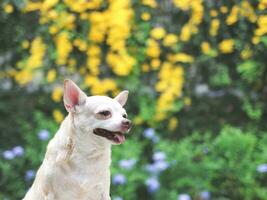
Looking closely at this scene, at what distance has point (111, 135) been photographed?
2.66m

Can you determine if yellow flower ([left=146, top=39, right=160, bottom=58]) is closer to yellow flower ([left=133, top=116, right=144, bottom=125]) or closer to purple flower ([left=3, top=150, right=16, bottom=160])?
yellow flower ([left=133, top=116, right=144, bottom=125])

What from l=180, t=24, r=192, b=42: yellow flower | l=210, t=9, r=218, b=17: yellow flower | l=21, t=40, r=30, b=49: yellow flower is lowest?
l=21, t=40, r=30, b=49: yellow flower

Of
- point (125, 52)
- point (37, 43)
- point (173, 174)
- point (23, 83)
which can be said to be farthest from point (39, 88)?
point (173, 174)

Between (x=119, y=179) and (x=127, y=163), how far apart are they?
0.46 ft

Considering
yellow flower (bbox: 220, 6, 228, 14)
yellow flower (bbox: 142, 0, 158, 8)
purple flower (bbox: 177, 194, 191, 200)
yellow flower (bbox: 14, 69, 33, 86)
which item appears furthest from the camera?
yellow flower (bbox: 14, 69, 33, 86)

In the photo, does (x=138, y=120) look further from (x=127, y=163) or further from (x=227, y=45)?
(x=227, y=45)

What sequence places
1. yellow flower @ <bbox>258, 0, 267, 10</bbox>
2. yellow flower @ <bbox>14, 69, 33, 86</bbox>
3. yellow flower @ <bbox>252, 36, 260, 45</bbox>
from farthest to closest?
yellow flower @ <bbox>14, 69, 33, 86</bbox>, yellow flower @ <bbox>252, 36, 260, 45</bbox>, yellow flower @ <bbox>258, 0, 267, 10</bbox>

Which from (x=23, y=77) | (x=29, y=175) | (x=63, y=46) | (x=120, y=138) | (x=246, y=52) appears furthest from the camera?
(x=23, y=77)

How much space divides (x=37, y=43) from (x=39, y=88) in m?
0.52

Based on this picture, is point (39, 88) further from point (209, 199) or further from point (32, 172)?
point (209, 199)

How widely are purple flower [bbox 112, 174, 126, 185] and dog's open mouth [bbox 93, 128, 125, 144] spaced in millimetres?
2045

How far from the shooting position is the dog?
2.71 m

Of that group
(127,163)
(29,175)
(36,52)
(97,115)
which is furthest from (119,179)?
(97,115)

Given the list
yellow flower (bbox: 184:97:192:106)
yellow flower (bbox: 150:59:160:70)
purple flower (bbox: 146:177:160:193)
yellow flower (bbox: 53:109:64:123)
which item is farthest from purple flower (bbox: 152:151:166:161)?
yellow flower (bbox: 53:109:64:123)
